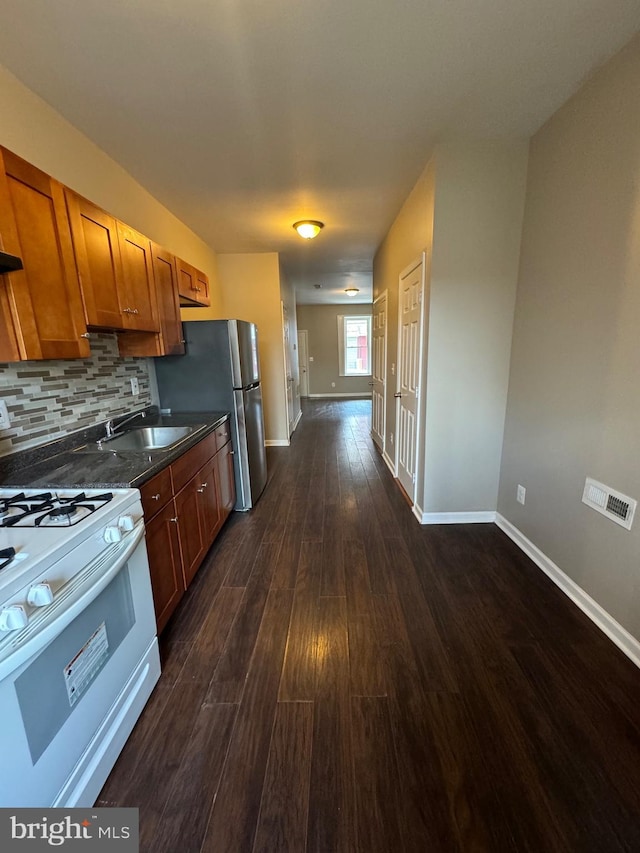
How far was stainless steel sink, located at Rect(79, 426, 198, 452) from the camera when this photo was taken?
2.19m

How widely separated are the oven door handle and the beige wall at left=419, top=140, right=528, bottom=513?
82.5 inches

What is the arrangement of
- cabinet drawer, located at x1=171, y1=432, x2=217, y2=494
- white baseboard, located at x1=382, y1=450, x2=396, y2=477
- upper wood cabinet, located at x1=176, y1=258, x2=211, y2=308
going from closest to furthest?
cabinet drawer, located at x1=171, y1=432, x2=217, y2=494, upper wood cabinet, located at x1=176, y1=258, x2=211, y2=308, white baseboard, located at x1=382, y1=450, x2=396, y2=477

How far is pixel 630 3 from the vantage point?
131cm

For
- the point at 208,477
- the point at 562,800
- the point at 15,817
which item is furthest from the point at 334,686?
the point at 208,477

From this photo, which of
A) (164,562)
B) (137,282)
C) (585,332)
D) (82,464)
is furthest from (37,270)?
(585,332)

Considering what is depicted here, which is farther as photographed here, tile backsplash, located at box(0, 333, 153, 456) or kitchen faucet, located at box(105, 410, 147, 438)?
kitchen faucet, located at box(105, 410, 147, 438)

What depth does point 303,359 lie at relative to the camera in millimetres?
9320

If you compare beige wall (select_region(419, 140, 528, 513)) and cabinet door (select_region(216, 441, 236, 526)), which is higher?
beige wall (select_region(419, 140, 528, 513))

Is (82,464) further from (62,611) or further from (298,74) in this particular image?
(298,74)

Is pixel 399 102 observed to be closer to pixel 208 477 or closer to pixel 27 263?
pixel 27 263

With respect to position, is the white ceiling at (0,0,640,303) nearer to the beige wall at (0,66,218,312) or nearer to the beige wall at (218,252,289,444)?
the beige wall at (0,66,218,312)

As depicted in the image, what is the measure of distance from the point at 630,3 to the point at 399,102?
934 millimetres

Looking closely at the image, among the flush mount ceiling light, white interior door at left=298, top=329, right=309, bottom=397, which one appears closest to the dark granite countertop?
the flush mount ceiling light

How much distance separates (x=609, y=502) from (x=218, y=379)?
2.61 metres
